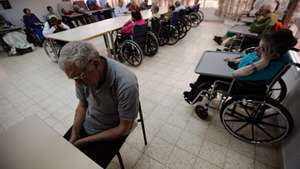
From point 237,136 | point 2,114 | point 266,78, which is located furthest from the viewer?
point 2,114

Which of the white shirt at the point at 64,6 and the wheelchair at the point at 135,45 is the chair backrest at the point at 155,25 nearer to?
the wheelchair at the point at 135,45

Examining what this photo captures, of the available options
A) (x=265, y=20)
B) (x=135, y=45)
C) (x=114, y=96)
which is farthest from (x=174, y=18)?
(x=114, y=96)

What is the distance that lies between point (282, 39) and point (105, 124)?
1.37m

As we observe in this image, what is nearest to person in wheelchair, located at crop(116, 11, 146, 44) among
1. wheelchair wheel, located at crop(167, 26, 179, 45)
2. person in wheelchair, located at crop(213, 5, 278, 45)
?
wheelchair wheel, located at crop(167, 26, 179, 45)

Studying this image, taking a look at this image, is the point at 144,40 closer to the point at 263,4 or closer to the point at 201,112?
the point at 201,112

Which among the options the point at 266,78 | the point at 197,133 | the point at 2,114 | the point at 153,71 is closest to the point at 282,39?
the point at 266,78

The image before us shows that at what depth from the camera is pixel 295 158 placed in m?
1.10

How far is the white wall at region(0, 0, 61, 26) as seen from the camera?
4.99 m

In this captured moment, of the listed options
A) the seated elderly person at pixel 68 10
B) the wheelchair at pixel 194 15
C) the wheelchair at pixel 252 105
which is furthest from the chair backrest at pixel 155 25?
the seated elderly person at pixel 68 10

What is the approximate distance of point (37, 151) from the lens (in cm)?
75

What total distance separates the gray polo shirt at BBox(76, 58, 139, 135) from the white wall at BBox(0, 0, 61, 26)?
20.5ft

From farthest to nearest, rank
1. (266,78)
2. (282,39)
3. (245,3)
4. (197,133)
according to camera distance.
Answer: (245,3)
(197,133)
(266,78)
(282,39)

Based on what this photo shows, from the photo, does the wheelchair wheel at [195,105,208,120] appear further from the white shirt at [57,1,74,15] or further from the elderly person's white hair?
the white shirt at [57,1,74,15]

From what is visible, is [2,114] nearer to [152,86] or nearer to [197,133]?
[152,86]
